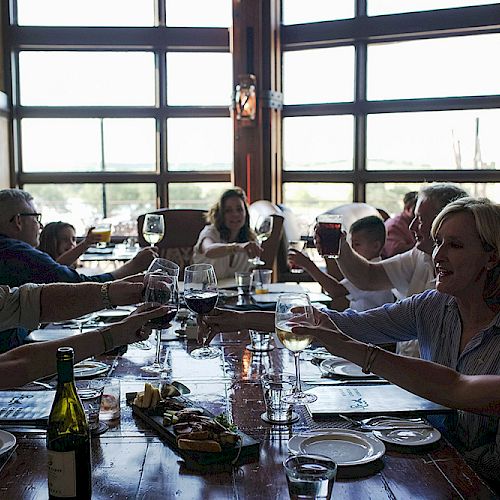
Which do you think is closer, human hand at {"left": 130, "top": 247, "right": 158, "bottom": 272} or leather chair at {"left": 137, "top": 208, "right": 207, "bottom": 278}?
human hand at {"left": 130, "top": 247, "right": 158, "bottom": 272}

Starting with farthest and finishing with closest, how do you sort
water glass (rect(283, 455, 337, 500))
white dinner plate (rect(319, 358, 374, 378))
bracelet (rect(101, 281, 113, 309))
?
bracelet (rect(101, 281, 113, 309))
white dinner plate (rect(319, 358, 374, 378))
water glass (rect(283, 455, 337, 500))

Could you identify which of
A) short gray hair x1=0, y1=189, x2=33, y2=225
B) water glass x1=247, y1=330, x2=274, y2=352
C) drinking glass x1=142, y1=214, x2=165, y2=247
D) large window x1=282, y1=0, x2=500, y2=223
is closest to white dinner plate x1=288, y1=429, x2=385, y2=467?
water glass x1=247, y1=330, x2=274, y2=352

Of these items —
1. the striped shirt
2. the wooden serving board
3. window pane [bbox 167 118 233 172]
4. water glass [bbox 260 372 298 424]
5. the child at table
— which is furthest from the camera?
window pane [bbox 167 118 233 172]

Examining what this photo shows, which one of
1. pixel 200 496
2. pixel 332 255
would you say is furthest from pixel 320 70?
pixel 200 496

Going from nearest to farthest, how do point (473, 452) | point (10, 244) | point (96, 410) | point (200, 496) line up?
point (200, 496) → point (96, 410) → point (473, 452) → point (10, 244)

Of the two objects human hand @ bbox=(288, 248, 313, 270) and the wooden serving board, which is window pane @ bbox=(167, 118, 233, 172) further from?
the wooden serving board

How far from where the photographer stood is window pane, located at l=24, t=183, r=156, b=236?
7.12 meters

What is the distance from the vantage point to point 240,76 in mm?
6664

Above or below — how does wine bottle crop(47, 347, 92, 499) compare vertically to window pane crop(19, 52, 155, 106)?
below

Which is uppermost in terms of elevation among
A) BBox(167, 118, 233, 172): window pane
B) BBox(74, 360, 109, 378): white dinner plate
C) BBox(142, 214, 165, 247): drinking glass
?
BBox(167, 118, 233, 172): window pane

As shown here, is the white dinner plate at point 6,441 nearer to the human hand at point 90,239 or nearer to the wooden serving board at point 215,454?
the wooden serving board at point 215,454

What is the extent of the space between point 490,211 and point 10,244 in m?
1.82

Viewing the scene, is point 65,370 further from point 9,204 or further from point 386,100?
point 386,100

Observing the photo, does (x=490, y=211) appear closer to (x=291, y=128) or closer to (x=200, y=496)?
(x=200, y=496)
